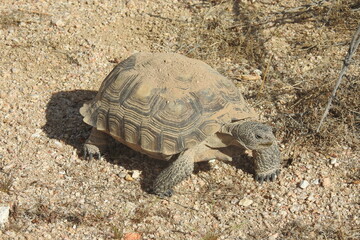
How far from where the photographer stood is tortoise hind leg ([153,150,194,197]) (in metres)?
4.18

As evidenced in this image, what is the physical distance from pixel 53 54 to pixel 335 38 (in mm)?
3480

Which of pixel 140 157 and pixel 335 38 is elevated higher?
pixel 335 38

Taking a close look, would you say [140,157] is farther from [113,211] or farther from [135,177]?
[113,211]

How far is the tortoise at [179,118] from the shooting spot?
4.19 m

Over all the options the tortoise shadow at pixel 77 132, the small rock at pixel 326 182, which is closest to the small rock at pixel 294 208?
the small rock at pixel 326 182

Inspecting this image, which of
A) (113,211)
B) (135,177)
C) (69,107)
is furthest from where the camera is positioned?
(69,107)

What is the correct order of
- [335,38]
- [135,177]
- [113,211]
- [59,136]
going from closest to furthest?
[113,211], [135,177], [59,136], [335,38]

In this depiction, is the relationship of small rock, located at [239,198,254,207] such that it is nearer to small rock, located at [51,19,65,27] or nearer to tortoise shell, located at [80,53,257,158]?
tortoise shell, located at [80,53,257,158]

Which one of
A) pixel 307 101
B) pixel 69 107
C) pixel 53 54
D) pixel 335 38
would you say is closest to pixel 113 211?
pixel 69 107

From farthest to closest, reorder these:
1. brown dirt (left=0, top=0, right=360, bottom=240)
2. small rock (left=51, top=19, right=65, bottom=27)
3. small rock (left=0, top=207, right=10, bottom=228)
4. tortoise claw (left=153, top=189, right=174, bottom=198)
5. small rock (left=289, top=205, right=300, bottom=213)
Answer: small rock (left=51, top=19, right=65, bottom=27) < tortoise claw (left=153, top=189, right=174, bottom=198) < small rock (left=289, top=205, right=300, bottom=213) < brown dirt (left=0, top=0, right=360, bottom=240) < small rock (left=0, top=207, right=10, bottom=228)

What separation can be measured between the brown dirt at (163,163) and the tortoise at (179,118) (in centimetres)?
29

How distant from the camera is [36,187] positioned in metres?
4.25

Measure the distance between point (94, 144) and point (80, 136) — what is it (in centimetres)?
39

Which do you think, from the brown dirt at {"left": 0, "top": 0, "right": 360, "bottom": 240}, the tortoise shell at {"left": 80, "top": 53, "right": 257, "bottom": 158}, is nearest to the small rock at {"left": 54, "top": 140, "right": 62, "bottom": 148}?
the brown dirt at {"left": 0, "top": 0, "right": 360, "bottom": 240}
